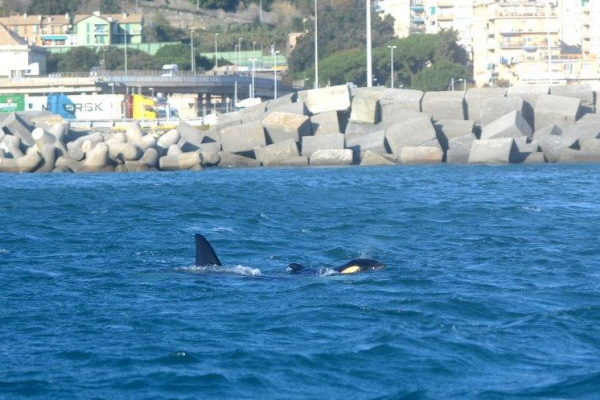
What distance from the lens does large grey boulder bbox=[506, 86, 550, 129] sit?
4044 cm

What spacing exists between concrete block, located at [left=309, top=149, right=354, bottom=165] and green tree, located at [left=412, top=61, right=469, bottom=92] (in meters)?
41.6

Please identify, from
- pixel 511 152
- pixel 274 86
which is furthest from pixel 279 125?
pixel 274 86

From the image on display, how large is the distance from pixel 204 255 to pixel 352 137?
24893mm

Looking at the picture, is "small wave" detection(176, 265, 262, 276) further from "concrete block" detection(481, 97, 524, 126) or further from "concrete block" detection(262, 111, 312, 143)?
"concrete block" detection(481, 97, 524, 126)

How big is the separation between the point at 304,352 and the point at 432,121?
29.2 metres

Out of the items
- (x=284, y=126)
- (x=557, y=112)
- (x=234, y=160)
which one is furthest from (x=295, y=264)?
(x=557, y=112)

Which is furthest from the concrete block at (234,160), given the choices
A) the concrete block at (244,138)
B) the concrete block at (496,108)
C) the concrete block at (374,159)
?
the concrete block at (496,108)

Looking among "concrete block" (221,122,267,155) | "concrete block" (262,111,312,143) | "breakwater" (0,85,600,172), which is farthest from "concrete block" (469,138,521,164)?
"concrete block" (221,122,267,155)

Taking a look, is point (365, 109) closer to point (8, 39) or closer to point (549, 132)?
point (549, 132)

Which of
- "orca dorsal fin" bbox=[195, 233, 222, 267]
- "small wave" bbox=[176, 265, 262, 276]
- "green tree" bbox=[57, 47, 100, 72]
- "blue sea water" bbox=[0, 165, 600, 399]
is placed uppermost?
"green tree" bbox=[57, 47, 100, 72]

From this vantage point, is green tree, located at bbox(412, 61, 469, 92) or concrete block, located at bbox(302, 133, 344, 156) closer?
concrete block, located at bbox(302, 133, 344, 156)

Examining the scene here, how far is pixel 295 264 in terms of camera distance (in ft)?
50.4

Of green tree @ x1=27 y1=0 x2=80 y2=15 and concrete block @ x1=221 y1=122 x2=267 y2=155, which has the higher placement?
green tree @ x1=27 y1=0 x2=80 y2=15

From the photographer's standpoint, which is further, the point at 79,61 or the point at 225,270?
the point at 79,61
